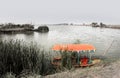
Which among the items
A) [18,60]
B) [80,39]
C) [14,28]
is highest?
[18,60]

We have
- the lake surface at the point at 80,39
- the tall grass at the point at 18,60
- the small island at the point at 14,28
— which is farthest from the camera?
the small island at the point at 14,28

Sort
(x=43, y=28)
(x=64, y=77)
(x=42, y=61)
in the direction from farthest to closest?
(x=43, y=28), (x=42, y=61), (x=64, y=77)

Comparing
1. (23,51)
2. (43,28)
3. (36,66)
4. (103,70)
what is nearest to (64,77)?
(103,70)

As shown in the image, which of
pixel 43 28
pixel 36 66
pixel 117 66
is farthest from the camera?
pixel 43 28

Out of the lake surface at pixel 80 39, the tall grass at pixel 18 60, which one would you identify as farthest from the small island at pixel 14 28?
the tall grass at pixel 18 60

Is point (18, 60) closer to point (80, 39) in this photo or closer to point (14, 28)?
point (80, 39)

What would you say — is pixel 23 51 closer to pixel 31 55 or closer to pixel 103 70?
pixel 31 55

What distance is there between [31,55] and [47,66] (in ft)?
3.97

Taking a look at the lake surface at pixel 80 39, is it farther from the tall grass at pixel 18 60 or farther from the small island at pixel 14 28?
A: the tall grass at pixel 18 60

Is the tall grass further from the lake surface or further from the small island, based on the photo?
the small island

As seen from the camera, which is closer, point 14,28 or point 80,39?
point 80,39

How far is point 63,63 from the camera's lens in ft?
40.0

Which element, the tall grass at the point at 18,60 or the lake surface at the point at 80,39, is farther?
the lake surface at the point at 80,39

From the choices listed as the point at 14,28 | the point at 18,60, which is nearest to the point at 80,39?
the point at 14,28
